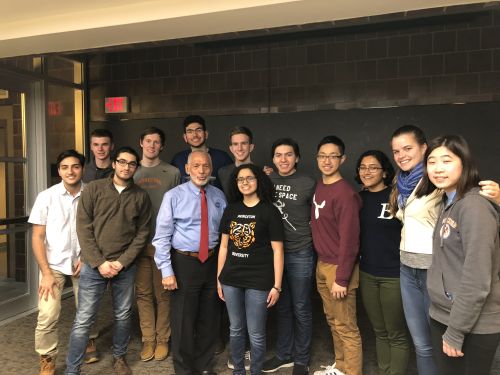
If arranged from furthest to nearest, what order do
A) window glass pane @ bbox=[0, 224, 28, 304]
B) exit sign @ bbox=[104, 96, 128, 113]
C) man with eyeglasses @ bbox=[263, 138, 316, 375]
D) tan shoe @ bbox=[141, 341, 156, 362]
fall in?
exit sign @ bbox=[104, 96, 128, 113]
window glass pane @ bbox=[0, 224, 28, 304]
tan shoe @ bbox=[141, 341, 156, 362]
man with eyeglasses @ bbox=[263, 138, 316, 375]

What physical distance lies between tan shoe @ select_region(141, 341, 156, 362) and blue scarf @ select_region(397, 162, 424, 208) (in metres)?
2.02

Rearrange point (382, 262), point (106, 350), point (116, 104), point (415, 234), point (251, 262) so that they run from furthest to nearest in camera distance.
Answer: point (116, 104) < point (106, 350) < point (251, 262) < point (382, 262) < point (415, 234)

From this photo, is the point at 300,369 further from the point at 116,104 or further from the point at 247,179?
the point at 116,104

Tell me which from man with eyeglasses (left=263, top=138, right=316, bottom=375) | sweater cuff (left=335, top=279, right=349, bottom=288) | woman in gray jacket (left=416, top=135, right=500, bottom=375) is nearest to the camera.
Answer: woman in gray jacket (left=416, top=135, right=500, bottom=375)

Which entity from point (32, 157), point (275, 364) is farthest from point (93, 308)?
point (32, 157)

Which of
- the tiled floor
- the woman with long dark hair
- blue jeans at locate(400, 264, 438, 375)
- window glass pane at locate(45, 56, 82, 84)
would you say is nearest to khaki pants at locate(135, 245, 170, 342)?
the tiled floor

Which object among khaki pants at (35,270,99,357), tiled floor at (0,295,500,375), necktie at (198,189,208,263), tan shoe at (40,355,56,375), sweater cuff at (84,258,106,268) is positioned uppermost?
necktie at (198,189,208,263)

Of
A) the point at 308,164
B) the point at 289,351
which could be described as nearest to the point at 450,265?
the point at 289,351

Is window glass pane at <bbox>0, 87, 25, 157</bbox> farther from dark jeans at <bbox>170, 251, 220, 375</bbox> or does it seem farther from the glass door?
dark jeans at <bbox>170, 251, 220, 375</bbox>

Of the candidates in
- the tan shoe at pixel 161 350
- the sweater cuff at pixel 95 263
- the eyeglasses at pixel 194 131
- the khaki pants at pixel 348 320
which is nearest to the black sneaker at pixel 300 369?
the khaki pants at pixel 348 320

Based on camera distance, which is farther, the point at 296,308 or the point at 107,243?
the point at 296,308

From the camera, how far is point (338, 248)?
2.47 metres

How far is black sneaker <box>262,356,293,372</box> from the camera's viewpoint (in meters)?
2.76

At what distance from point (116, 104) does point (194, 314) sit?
308 cm
